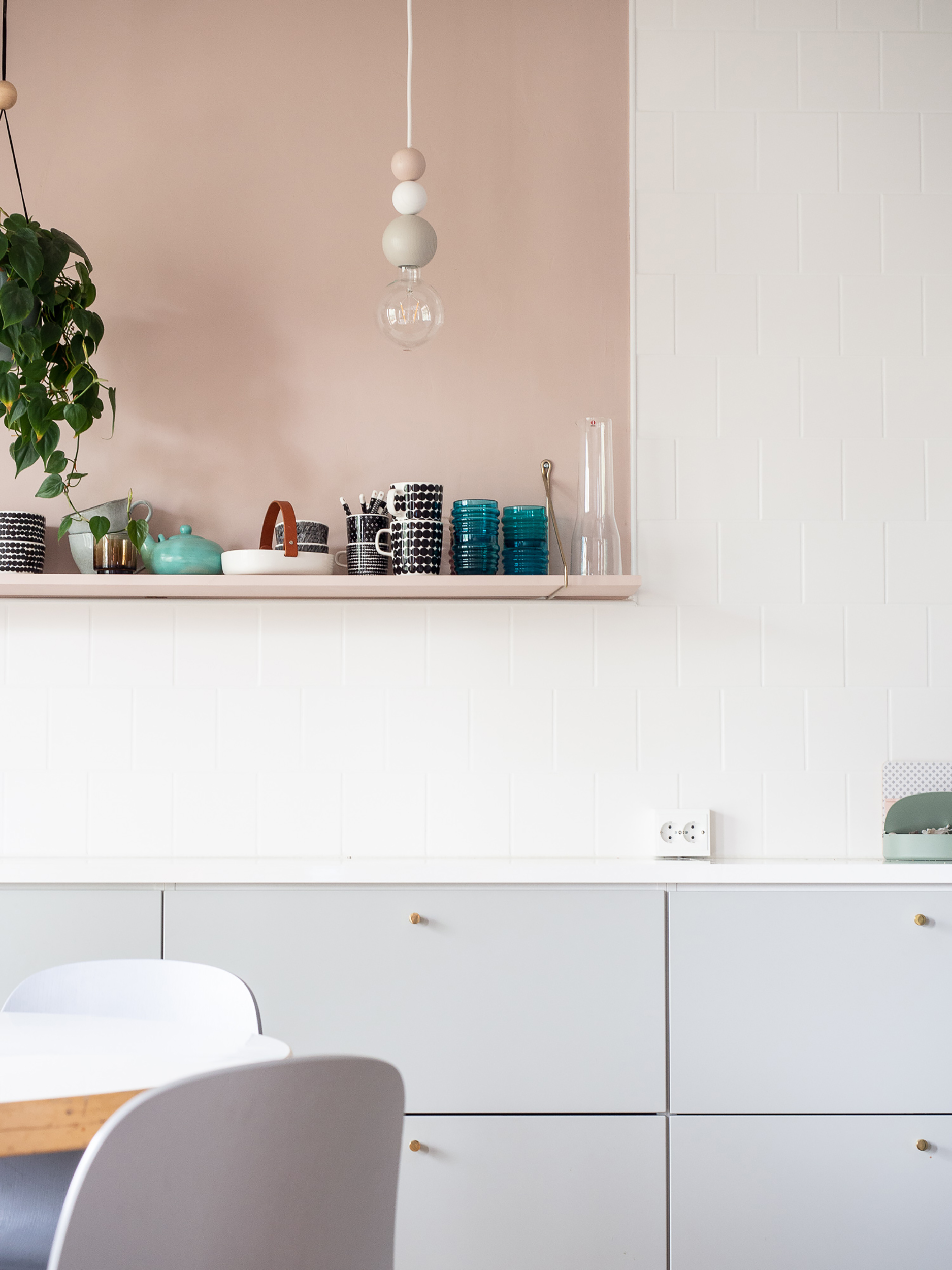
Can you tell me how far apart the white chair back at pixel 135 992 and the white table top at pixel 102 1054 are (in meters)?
0.10

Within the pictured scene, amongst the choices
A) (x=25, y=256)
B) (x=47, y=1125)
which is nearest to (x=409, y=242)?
(x=25, y=256)

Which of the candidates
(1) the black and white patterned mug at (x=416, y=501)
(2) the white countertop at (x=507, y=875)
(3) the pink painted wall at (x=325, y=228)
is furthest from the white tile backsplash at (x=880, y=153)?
(2) the white countertop at (x=507, y=875)

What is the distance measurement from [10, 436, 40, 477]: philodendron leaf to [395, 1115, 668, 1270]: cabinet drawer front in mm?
1516

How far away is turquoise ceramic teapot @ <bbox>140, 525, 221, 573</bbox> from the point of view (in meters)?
2.21

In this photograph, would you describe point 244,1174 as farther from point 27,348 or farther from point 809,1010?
point 27,348

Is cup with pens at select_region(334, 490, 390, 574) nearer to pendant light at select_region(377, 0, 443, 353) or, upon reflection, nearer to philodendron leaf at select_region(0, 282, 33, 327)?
pendant light at select_region(377, 0, 443, 353)

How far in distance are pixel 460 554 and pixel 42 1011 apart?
4.09 feet

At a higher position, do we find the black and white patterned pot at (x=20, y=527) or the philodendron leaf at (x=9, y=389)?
the philodendron leaf at (x=9, y=389)

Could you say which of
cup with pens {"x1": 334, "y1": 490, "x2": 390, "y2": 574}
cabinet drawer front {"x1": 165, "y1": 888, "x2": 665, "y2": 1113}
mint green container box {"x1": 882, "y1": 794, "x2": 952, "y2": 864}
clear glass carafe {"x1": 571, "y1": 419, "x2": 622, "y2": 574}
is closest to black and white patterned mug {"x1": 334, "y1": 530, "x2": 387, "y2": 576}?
cup with pens {"x1": 334, "y1": 490, "x2": 390, "y2": 574}

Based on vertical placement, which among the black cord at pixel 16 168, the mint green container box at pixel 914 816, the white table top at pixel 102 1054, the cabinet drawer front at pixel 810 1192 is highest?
the black cord at pixel 16 168

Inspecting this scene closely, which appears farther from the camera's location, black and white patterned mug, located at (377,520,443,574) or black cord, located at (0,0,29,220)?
black cord, located at (0,0,29,220)

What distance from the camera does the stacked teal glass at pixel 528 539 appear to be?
2.26m

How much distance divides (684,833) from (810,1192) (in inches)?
29.6

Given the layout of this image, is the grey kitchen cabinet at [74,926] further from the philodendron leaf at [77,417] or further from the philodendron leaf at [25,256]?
the philodendron leaf at [25,256]
